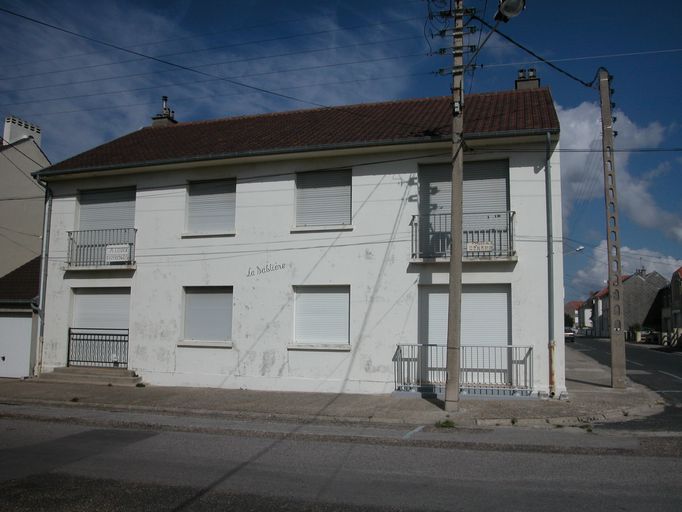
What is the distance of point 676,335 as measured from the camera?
44969 mm

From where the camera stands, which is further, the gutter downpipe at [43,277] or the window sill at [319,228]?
the gutter downpipe at [43,277]

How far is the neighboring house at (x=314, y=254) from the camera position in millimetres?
13453

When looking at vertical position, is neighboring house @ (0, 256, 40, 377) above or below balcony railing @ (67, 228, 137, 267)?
below

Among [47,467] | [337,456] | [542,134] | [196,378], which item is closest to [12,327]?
[196,378]

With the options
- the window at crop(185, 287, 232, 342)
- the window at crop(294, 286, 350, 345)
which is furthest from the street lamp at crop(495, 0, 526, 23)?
the window at crop(185, 287, 232, 342)

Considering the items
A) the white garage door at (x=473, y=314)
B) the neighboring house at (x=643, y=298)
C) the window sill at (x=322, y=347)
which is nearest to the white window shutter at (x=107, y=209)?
the window sill at (x=322, y=347)

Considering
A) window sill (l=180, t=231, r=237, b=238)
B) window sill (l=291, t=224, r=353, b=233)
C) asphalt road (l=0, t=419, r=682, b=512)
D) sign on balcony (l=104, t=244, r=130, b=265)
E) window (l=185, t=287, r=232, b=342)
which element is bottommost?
asphalt road (l=0, t=419, r=682, b=512)

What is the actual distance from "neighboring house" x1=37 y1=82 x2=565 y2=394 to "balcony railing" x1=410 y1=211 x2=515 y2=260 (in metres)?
0.04

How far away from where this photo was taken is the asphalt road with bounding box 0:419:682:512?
221 inches

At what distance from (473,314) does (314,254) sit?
418 centimetres

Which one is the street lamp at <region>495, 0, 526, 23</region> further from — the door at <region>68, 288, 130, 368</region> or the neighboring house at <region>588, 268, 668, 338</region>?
the neighboring house at <region>588, 268, 668, 338</region>

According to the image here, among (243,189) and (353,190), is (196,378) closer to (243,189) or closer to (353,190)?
(243,189)

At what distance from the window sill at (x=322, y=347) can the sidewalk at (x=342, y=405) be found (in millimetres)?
1122

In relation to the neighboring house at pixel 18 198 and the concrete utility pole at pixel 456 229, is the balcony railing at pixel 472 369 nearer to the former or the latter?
the concrete utility pole at pixel 456 229
